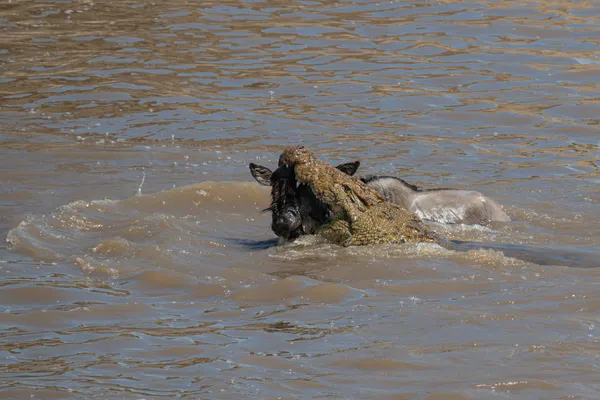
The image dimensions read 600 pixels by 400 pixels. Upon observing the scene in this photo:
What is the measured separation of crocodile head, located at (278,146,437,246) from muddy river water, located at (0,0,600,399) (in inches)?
4.2

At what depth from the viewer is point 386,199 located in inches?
280

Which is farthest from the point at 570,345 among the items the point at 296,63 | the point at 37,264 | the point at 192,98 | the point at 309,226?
the point at 296,63

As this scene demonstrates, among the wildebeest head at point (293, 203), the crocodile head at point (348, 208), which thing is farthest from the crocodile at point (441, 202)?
the wildebeest head at point (293, 203)

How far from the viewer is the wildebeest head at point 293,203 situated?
651cm

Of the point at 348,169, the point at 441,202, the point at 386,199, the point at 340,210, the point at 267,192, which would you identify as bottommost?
the point at 267,192

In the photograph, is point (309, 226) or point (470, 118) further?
point (470, 118)

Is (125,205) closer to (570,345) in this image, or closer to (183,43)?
(570,345)

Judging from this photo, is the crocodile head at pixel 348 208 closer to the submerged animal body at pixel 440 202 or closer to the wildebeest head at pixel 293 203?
the wildebeest head at pixel 293 203

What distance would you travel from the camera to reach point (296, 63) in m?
13.7

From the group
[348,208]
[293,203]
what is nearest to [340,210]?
[348,208]

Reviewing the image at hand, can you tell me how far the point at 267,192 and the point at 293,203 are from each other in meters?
2.39

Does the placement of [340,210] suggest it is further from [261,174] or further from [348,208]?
[261,174]

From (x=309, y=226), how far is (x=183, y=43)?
8434 millimetres

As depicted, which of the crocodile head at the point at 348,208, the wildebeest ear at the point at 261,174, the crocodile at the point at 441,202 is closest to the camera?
the crocodile head at the point at 348,208
